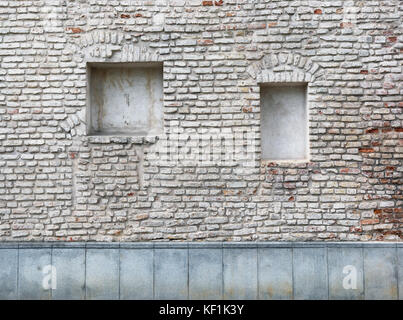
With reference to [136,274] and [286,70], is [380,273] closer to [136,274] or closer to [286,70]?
[286,70]

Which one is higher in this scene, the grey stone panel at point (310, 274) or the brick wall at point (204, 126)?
the brick wall at point (204, 126)

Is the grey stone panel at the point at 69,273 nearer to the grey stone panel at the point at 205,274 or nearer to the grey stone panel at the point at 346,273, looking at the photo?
the grey stone panel at the point at 205,274

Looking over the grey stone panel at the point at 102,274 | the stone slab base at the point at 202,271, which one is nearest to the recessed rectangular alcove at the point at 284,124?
the stone slab base at the point at 202,271

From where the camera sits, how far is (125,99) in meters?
5.37

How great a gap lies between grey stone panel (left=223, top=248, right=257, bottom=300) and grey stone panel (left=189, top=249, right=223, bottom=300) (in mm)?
87

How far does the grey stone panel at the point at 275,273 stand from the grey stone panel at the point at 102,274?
1.79 m

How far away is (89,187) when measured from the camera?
16.8ft

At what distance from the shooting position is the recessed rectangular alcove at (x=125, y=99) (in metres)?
5.35

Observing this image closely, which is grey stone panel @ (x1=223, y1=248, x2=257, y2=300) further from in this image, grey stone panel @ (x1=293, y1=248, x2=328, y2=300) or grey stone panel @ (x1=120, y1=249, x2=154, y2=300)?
grey stone panel @ (x1=120, y1=249, x2=154, y2=300)

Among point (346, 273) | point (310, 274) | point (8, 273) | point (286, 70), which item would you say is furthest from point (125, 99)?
point (346, 273)

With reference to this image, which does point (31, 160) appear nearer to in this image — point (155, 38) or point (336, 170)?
point (155, 38)

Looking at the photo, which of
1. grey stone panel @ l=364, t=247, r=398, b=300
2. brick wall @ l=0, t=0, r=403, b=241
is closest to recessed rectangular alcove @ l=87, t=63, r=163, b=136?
brick wall @ l=0, t=0, r=403, b=241

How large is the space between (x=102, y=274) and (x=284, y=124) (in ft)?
9.88

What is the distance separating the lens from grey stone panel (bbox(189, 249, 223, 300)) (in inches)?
196
